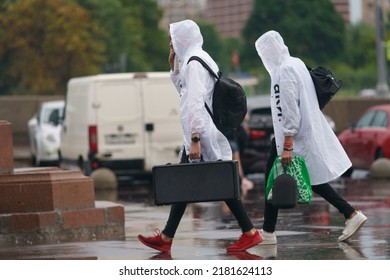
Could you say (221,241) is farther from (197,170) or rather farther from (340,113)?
(340,113)

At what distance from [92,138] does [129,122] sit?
66 cm

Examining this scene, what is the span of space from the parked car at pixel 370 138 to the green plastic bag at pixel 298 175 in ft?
43.2

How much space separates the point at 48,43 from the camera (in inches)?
2835

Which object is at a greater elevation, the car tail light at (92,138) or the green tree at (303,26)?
the car tail light at (92,138)

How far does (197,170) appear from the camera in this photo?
11055 millimetres

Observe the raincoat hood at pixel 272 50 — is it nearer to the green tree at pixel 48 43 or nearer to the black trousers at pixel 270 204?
the black trousers at pixel 270 204

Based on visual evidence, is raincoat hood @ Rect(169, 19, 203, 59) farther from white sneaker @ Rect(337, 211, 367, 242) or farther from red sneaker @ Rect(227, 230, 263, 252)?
white sneaker @ Rect(337, 211, 367, 242)

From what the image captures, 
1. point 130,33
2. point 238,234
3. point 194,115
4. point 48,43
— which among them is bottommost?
point 130,33

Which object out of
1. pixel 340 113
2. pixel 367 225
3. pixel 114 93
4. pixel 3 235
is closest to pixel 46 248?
pixel 3 235

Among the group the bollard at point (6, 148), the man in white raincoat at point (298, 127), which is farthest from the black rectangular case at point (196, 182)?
the bollard at point (6, 148)

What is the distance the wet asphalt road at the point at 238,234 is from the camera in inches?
442

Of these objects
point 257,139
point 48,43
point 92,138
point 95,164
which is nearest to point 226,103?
point 92,138

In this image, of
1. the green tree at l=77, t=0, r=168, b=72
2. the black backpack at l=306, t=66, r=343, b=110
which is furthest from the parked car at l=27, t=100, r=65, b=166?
the green tree at l=77, t=0, r=168, b=72

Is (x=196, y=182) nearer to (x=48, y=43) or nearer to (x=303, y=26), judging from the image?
(x=48, y=43)
